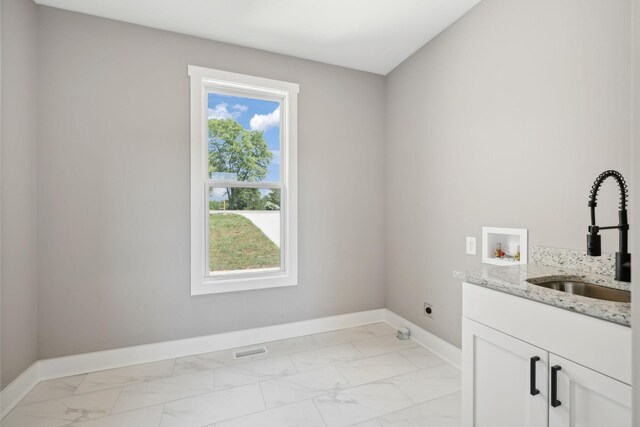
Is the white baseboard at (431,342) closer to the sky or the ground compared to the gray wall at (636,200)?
closer to the ground

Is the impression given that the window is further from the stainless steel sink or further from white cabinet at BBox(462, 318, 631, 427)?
the stainless steel sink

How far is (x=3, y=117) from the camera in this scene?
1.76m

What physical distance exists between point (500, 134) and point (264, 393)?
7.62 feet

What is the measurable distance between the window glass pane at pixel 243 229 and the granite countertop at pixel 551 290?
181 cm

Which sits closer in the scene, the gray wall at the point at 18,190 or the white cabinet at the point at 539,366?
the white cabinet at the point at 539,366

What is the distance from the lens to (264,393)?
1.95m

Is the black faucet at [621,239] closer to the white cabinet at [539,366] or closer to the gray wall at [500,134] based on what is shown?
the gray wall at [500,134]

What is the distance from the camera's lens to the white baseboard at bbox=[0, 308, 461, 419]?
1.99 metres

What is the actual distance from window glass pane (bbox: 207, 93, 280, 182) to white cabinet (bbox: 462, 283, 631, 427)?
2023mm

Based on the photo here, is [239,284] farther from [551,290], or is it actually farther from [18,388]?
[551,290]

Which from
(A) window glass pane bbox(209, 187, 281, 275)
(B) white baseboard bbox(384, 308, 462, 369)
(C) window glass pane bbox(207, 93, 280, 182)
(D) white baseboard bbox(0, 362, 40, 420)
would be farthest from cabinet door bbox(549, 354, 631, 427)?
(D) white baseboard bbox(0, 362, 40, 420)

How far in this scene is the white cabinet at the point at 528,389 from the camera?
92 centimetres

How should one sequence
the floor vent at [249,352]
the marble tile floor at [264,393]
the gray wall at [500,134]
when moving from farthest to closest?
the floor vent at [249,352] < the marble tile floor at [264,393] < the gray wall at [500,134]

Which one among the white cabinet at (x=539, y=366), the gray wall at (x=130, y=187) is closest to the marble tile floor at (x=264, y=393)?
the gray wall at (x=130, y=187)
